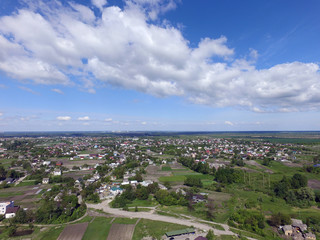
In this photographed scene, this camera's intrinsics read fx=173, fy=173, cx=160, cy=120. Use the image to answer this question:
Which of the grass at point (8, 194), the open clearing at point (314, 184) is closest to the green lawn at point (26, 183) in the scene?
the grass at point (8, 194)

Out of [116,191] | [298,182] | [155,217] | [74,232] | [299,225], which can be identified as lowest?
[74,232]

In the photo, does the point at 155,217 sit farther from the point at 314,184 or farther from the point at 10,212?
the point at 314,184

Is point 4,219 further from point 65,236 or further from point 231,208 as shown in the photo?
point 231,208

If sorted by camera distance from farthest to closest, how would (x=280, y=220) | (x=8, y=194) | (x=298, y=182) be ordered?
(x=298, y=182)
(x=8, y=194)
(x=280, y=220)

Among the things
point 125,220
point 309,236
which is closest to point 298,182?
point 309,236

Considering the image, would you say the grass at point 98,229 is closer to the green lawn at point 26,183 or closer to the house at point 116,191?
the house at point 116,191
